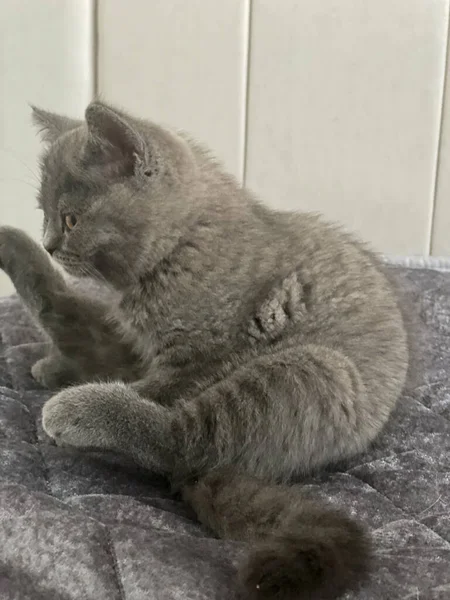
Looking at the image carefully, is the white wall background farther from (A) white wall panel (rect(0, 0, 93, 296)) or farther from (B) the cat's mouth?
(B) the cat's mouth

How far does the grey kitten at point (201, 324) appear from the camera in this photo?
81cm

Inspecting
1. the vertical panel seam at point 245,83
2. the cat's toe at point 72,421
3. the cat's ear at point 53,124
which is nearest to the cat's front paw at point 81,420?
the cat's toe at point 72,421

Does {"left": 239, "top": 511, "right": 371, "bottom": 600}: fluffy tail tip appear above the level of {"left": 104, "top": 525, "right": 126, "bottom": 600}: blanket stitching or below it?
above

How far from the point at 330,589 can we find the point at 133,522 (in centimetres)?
23

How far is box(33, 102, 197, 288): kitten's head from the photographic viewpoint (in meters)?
0.91

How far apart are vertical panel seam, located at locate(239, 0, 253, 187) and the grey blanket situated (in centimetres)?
77

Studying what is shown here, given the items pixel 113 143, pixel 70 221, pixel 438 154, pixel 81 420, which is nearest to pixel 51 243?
Result: pixel 70 221

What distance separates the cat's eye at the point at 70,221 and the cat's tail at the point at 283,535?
37 centimetres

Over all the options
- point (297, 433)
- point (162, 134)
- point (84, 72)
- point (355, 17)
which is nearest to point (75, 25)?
point (84, 72)

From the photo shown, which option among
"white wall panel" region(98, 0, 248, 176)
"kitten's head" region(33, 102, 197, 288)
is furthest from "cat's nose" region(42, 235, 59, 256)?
"white wall panel" region(98, 0, 248, 176)

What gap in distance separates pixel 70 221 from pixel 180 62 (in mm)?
802

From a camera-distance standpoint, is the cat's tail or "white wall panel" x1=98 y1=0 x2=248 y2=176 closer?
the cat's tail

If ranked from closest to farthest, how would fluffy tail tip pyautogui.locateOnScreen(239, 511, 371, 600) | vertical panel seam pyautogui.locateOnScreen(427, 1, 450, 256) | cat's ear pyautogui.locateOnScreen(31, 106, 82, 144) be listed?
fluffy tail tip pyautogui.locateOnScreen(239, 511, 371, 600) < cat's ear pyautogui.locateOnScreen(31, 106, 82, 144) < vertical panel seam pyautogui.locateOnScreen(427, 1, 450, 256)

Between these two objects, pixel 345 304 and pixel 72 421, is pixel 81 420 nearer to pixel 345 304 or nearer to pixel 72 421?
pixel 72 421
